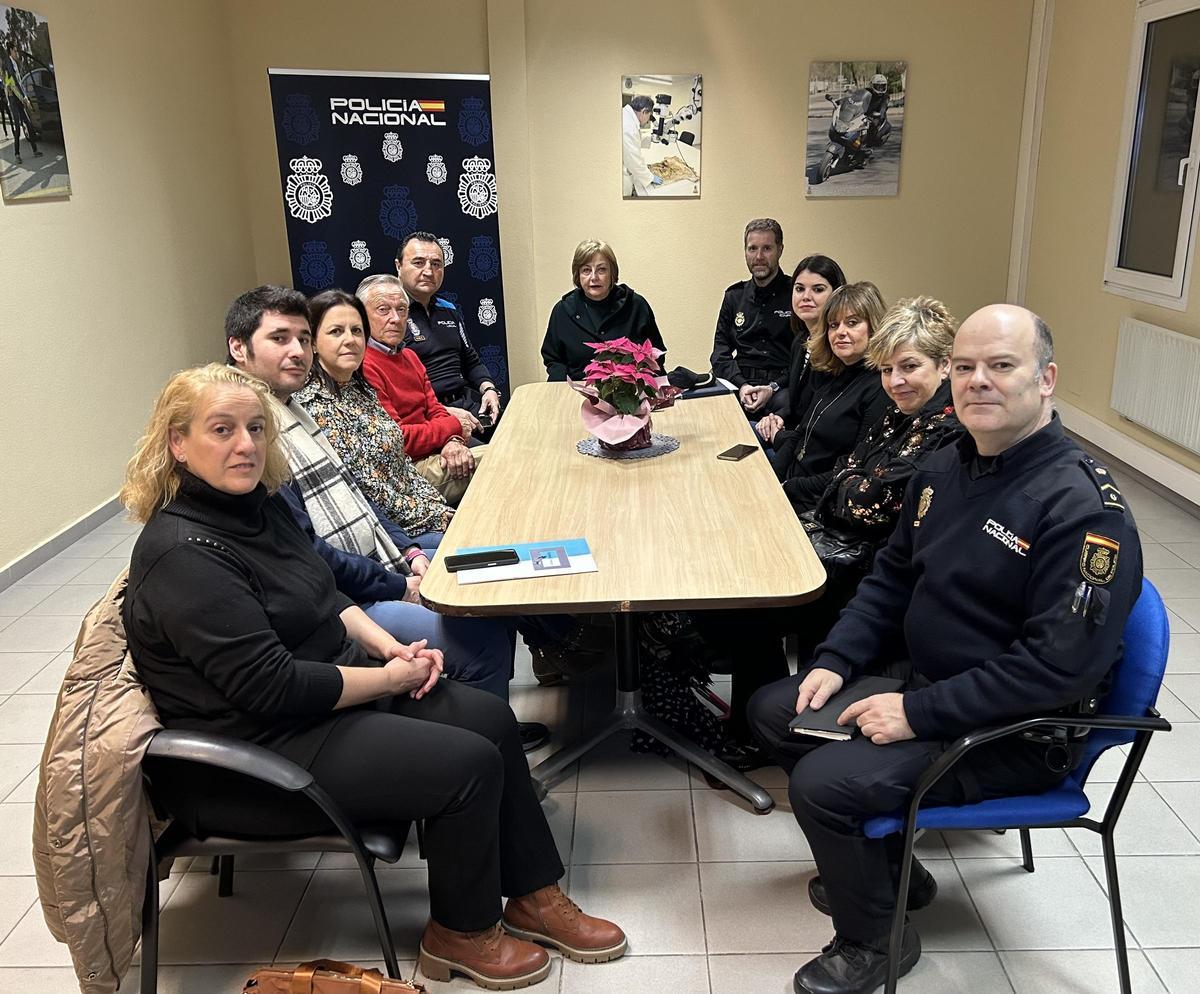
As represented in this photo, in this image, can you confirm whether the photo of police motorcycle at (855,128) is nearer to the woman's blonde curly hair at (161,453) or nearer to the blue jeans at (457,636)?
the blue jeans at (457,636)

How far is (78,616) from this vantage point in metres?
3.79

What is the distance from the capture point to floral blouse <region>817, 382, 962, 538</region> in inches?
96.3

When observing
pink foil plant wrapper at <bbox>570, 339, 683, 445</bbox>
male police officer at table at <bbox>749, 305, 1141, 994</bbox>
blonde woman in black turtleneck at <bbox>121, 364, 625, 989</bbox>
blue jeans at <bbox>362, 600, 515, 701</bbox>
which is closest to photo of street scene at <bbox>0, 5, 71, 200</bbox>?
pink foil plant wrapper at <bbox>570, 339, 683, 445</bbox>

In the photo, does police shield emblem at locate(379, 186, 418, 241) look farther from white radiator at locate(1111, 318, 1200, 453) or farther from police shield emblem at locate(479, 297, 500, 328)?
white radiator at locate(1111, 318, 1200, 453)

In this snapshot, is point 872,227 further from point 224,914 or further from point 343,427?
point 224,914

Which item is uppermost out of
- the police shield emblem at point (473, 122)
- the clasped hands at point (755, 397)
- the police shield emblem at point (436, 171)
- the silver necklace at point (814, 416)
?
the police shield emblem at point (473, 122)

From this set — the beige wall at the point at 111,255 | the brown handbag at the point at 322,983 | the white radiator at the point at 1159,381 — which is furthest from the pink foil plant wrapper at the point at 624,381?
the white radiator at the point at 1159,381

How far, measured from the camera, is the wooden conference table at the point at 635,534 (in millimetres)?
2105

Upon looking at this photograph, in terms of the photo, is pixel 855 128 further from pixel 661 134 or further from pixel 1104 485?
pixel 1104 485

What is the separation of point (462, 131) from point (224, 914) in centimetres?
460

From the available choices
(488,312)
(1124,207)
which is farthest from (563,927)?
(1124,207)

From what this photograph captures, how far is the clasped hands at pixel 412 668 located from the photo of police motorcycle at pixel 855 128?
17.6 feet

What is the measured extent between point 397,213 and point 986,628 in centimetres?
476

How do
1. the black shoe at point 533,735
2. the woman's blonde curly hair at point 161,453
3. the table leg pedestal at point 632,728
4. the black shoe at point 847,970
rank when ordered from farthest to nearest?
the black shoe at point 533,735 → the table leg pedestal at point 632,728 → the black shoe at point 847,970 → the woman's blonde curly hair at point 161,453
